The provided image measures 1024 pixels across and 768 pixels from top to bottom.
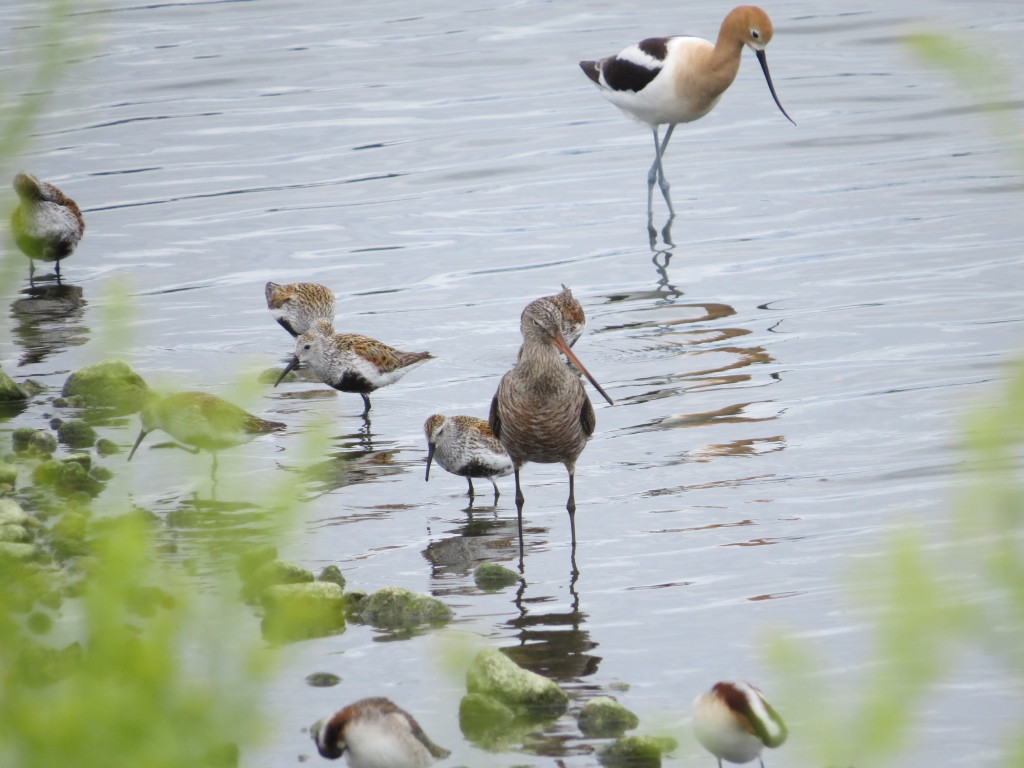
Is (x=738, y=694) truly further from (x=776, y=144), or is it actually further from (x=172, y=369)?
(x=776, y=144)

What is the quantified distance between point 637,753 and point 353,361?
5.66 meters

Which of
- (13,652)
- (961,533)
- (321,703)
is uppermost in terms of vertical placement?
(961,533)

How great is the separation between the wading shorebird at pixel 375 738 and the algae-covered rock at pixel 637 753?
0.65 m

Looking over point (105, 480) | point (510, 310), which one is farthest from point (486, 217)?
point (105, 480)

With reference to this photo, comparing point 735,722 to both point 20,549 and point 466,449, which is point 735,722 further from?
point 466,449

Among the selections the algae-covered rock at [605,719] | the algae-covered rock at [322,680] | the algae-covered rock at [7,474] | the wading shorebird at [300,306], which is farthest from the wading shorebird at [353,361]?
the algae-covered rock at [605,719]

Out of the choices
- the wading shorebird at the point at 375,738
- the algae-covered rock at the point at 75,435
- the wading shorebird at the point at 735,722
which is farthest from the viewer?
the algae-covered rock at the point at 75,435

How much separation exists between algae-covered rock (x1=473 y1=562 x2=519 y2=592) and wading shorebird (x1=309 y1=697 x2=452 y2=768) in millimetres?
2047

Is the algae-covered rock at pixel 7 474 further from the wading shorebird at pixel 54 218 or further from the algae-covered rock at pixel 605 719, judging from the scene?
the wading shorebird at pixel 54 218

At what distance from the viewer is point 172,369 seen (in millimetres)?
11359

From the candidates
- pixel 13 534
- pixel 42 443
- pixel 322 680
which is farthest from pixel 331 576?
pixel 42 443

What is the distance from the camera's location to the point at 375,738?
4.88m

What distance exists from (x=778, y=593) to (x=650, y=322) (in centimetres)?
598

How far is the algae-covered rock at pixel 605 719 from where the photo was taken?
5297mm
